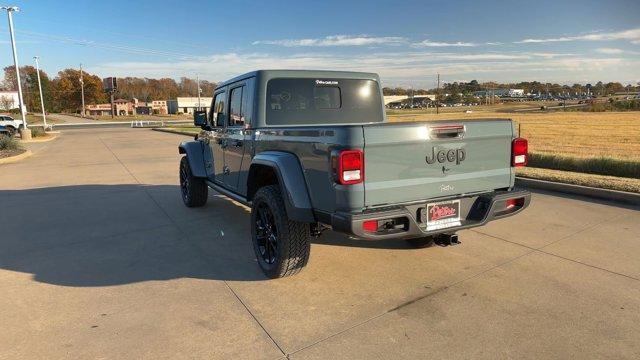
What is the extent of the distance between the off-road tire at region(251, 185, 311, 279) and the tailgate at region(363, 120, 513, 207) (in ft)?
2.84

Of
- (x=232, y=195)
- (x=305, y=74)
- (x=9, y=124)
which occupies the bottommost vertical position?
(x=232, y=195)

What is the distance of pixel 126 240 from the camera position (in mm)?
5559

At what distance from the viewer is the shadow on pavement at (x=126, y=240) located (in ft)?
Answer: 14.7

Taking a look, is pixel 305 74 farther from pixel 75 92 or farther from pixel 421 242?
pixel 75 92

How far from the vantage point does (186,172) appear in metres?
7.32

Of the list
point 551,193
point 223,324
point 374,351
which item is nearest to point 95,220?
point 223,324

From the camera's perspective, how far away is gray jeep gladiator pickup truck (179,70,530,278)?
11.0ft

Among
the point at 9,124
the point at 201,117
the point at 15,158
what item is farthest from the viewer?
the point at 9,124

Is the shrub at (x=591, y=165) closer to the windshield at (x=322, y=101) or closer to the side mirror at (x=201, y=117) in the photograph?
the windshield at (x=322, y=101)

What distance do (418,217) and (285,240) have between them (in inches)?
46.2

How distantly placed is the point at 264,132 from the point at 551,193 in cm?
572

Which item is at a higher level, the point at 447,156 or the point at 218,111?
the point at 218,111

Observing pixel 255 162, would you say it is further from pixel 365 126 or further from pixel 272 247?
pixel 365 126

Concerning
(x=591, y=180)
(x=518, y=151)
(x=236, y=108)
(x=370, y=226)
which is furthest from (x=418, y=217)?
(x=591, y=180)
